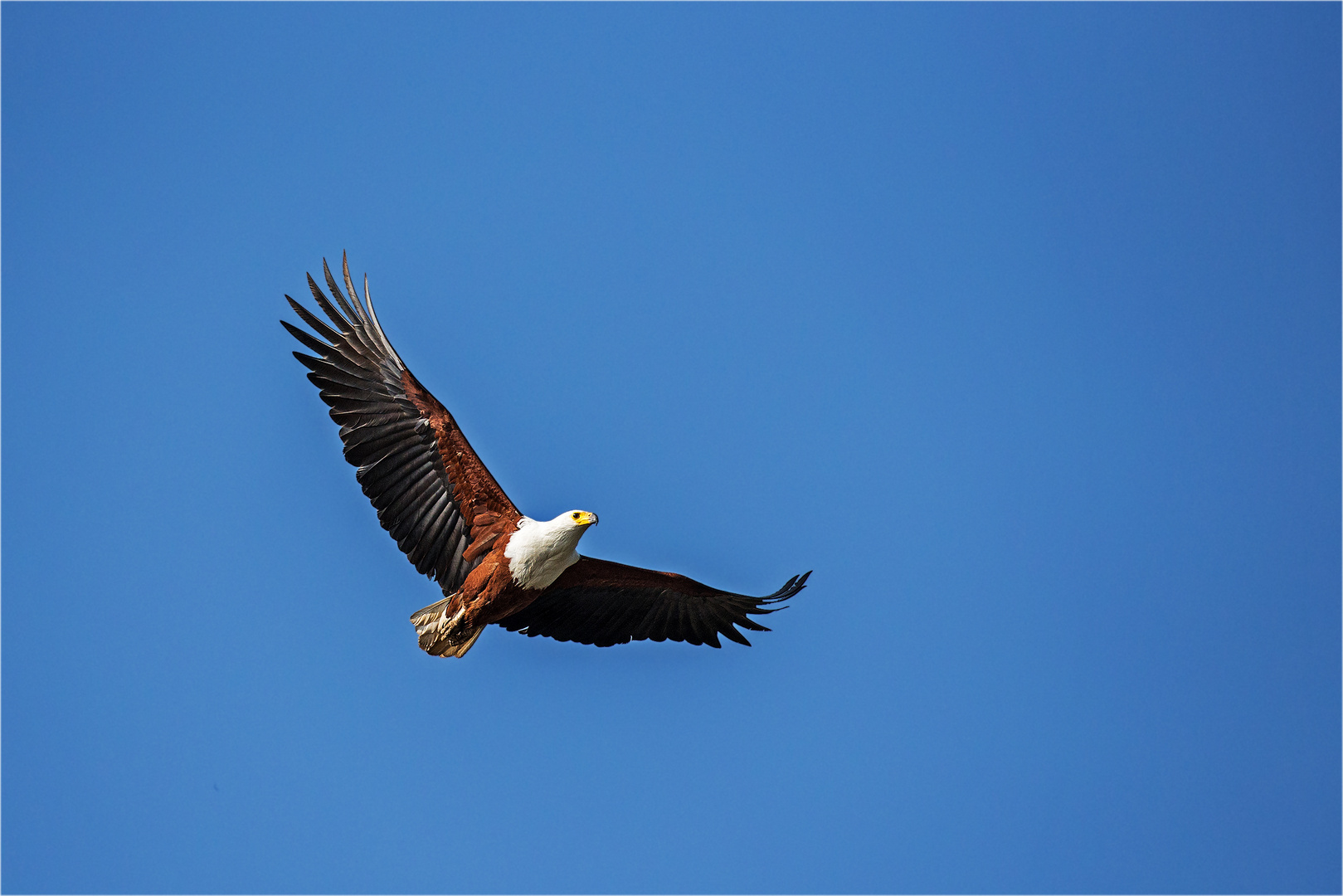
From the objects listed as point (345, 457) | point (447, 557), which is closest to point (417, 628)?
point (447, 557)

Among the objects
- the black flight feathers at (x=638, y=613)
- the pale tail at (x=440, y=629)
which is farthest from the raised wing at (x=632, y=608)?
the pale tail at (x=440, y=629)

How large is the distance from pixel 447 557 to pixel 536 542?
4.08 feet

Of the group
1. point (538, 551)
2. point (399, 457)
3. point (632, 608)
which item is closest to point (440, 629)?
point (538, 551)

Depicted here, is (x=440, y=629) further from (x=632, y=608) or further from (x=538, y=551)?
(x=632, y=608)

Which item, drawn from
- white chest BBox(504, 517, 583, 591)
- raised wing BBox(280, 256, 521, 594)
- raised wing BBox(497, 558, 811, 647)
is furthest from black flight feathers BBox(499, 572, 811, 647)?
raised wing BBox(280, 256, 521, 594)

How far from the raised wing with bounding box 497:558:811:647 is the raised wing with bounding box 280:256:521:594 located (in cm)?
116

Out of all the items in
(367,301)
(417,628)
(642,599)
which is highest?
(367,301)

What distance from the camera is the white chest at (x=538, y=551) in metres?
15.6

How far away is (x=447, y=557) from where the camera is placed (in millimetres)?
16250

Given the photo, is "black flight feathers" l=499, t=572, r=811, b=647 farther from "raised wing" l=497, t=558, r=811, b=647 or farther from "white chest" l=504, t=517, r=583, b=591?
"white chest" l=504, t=517, r=583, b=591

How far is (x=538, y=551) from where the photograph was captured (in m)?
15.7

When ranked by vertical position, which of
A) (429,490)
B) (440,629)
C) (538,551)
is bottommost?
(440,629)

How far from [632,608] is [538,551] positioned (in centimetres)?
218

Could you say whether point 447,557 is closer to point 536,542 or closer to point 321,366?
point 536,542
